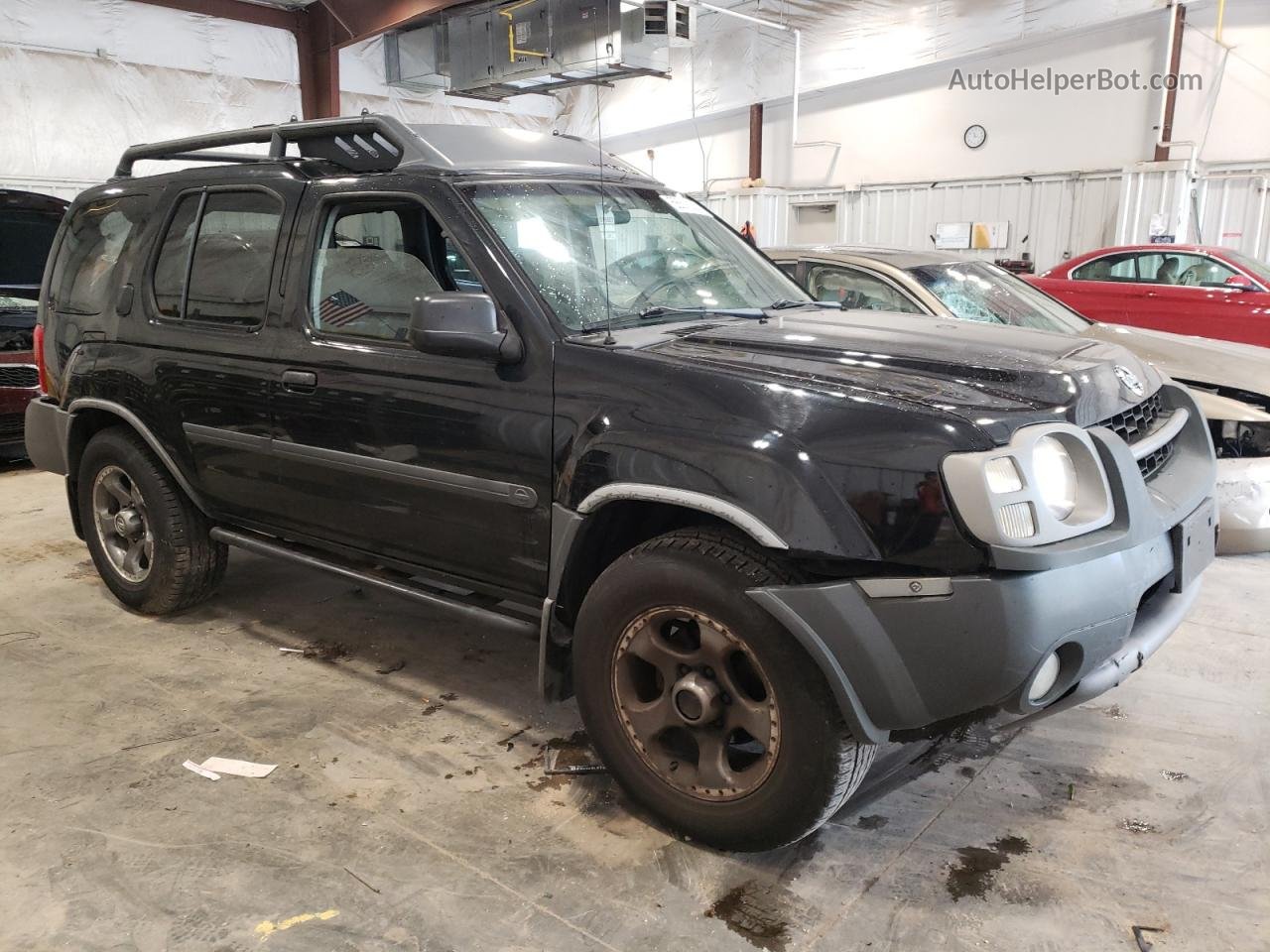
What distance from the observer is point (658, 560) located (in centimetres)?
233

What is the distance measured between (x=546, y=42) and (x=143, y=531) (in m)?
8.16

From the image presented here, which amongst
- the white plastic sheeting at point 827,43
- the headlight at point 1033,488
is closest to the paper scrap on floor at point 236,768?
the headlight at point 1033,488

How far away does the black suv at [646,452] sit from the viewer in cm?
206

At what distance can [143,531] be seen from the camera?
13.2 ft

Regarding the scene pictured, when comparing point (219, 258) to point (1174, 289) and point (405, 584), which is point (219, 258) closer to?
point (405, 584)

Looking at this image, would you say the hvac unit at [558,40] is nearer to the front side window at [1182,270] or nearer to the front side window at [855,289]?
the front side window at [855,289]

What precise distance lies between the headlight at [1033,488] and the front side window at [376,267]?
65.5 inches

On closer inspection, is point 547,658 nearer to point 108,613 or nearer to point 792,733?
point 792,733

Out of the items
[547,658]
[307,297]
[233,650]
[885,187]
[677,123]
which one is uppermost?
[677,123]

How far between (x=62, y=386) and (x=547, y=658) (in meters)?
2.71

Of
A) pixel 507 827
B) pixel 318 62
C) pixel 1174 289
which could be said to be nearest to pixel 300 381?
pixel 507 827

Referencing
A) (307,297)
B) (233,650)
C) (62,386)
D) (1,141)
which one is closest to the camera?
(307,297)

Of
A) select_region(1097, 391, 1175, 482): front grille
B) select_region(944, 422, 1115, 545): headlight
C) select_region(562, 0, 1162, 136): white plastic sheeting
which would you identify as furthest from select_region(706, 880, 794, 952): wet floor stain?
select_region(562, 0, 1162, 136): white plastic sheeting

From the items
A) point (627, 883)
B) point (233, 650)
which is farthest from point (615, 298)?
point (233, 650)
